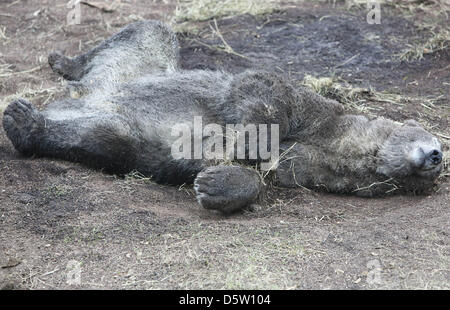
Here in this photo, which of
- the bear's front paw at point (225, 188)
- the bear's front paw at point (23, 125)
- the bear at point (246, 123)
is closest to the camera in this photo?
the bear's front paw at point (225, 188)

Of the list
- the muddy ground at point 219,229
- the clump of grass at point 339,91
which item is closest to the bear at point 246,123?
the muddy ground at point 219,229

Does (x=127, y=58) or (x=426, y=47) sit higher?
(x=127, y=58)

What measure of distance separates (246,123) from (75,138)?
143cm

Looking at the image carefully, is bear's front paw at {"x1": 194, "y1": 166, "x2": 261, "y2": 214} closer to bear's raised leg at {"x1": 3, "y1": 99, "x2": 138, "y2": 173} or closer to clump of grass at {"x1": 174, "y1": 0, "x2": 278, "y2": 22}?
bear's raised leg at {"x1": 3, "y1": 99, "x2": 138, "y2": 173}

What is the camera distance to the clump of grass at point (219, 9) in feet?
28.0

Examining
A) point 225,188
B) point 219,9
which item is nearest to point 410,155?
point 225,188

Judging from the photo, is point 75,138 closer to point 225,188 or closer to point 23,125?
point 23,125

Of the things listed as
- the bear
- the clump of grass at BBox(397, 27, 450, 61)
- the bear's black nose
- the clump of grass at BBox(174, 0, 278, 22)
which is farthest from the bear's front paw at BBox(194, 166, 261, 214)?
the clump of grass at BBox(174, 0, 278, 22)

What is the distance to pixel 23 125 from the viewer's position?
5453 millimetres

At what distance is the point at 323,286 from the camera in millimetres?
3617

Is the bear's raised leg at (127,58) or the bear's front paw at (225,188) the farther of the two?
the bear's raised leg at (127,58)

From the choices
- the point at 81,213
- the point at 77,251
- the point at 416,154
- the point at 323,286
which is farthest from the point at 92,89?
the point at 323,286

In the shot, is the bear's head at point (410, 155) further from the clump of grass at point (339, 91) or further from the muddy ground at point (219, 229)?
the clump of grass at point (339, 91)
